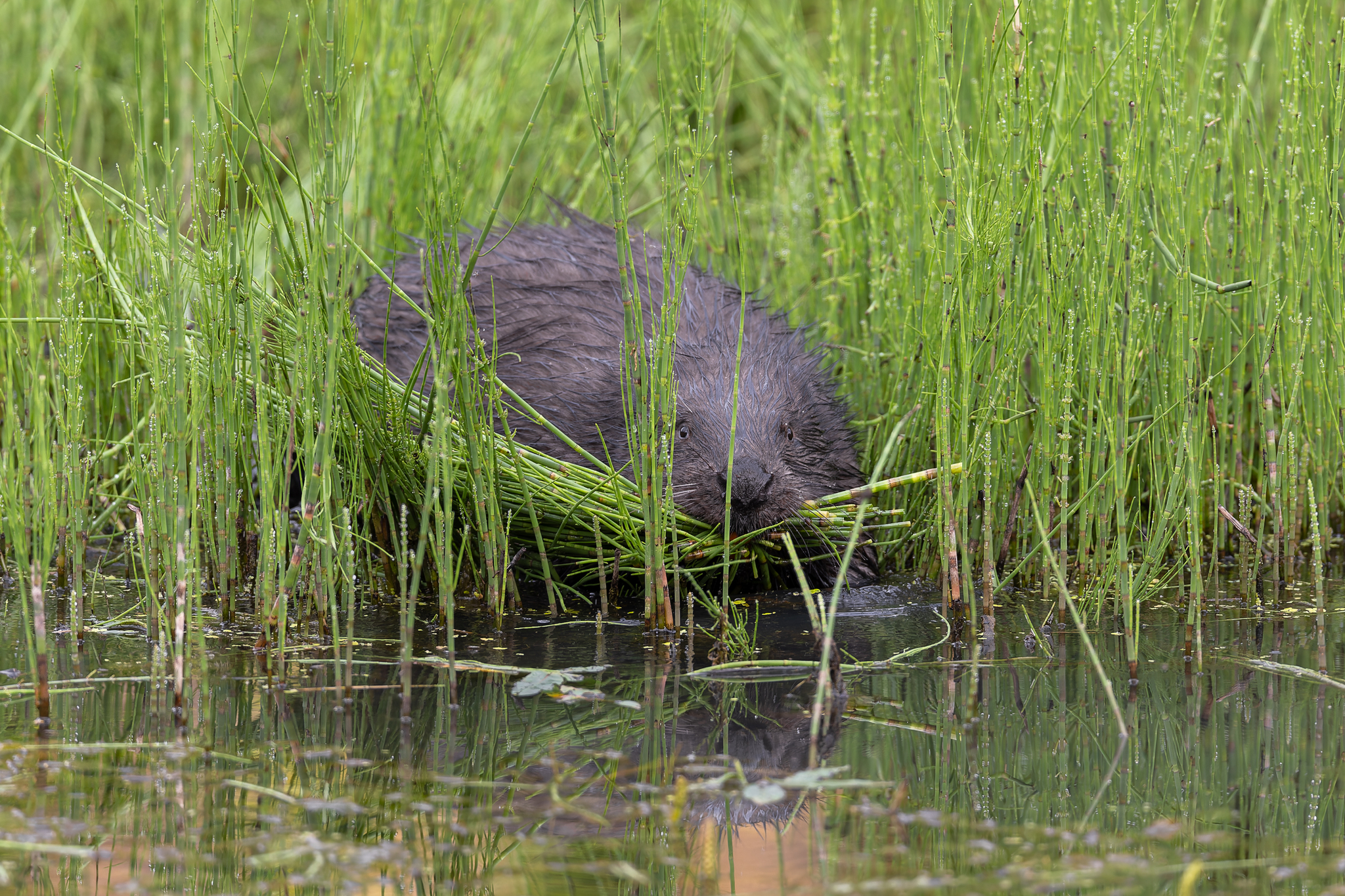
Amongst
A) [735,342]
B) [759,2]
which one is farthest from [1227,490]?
[759,2]

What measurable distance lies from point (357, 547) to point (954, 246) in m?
1.76

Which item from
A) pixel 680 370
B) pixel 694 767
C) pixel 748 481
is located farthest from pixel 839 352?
pixel 694 767

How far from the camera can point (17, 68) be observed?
258 inches

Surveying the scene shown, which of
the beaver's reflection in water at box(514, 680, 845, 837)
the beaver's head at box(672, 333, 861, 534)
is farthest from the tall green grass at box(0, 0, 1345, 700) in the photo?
the beaver's reflection in water at box(514, 680, 845, 837)

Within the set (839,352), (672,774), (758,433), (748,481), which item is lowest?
(672,774)

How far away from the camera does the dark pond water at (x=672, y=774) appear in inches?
→ 82.4

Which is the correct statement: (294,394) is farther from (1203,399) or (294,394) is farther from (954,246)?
(1203,399)

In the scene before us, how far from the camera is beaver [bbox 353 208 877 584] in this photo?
388 centimetres

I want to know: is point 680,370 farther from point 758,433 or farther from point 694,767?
point 694,767

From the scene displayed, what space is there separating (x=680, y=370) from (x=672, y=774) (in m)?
1.88

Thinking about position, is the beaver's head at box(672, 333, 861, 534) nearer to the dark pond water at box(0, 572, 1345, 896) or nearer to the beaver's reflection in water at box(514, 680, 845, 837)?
the dark pond water at box(0, 572, 1345, 896)

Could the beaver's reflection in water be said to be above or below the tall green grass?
below

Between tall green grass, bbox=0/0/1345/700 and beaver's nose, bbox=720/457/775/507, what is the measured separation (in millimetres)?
164

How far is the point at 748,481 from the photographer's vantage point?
3.66m
